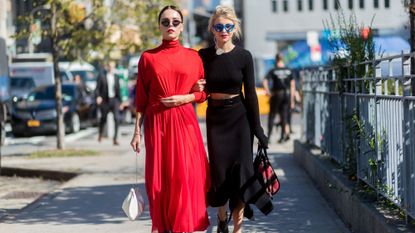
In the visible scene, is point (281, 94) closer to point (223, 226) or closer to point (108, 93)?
point (108, 93)

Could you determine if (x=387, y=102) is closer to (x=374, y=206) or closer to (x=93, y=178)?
(x=374, y=206)

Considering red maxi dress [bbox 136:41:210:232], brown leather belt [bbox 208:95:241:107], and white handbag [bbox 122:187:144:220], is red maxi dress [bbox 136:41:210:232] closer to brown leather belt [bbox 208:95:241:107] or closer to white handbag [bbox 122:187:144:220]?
white handbag [bbox 122:187:144:220]

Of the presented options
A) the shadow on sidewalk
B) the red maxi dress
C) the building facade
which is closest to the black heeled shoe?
the red maxi dress

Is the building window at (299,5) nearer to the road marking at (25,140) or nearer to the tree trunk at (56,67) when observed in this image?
the road marking at (25,140)

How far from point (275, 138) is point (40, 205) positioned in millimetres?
12715

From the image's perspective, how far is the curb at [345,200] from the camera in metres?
8.03

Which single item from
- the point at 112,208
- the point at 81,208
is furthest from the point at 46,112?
the point at 112,208

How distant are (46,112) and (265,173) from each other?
2044 centimetres

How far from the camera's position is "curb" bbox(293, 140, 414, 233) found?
8031 millimetres

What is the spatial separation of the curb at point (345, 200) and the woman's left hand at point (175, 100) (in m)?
1.61

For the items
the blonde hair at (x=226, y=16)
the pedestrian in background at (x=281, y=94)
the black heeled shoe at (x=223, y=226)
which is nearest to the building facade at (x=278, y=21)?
the pedestrian in background at (x=281, y=94)

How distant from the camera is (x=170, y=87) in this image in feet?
26.2

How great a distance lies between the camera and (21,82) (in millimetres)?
36000

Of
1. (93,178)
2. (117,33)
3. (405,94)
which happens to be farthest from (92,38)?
(405,94)
